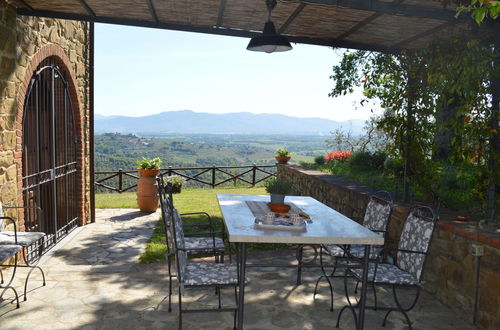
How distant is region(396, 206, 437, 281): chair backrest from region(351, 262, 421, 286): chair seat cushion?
0.04 meters

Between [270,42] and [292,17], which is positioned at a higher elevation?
[292,17]

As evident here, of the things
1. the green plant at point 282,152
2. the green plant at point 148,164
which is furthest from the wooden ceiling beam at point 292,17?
the green plant at point 282,152

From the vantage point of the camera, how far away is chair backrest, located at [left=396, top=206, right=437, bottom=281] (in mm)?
3066

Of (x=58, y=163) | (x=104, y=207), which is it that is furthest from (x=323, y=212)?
(x=104, y=207)

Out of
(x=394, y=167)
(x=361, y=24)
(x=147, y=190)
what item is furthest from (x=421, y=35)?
(x=147, y=190)

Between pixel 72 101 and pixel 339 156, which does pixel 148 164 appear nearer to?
pixel 72 101

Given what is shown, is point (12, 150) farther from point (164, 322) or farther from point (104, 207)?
point (104, 207)

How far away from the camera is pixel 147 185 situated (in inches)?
311

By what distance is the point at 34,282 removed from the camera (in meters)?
4.07

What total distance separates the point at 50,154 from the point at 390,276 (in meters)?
4.46

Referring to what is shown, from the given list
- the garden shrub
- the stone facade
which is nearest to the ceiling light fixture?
the stone facade

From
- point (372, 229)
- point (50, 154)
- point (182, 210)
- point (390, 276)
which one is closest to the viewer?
point (390, 276)

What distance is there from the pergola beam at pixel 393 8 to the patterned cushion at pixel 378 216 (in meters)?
1.70

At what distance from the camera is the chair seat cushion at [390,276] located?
311 cm
